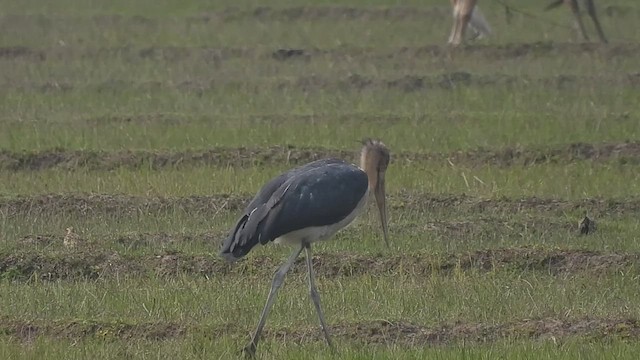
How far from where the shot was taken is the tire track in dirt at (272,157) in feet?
38.2

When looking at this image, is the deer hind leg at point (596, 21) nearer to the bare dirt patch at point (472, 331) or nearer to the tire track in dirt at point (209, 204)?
the tire track in dirt at point (209, 204)

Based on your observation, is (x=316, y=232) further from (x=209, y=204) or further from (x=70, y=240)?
(x=209, y=204)

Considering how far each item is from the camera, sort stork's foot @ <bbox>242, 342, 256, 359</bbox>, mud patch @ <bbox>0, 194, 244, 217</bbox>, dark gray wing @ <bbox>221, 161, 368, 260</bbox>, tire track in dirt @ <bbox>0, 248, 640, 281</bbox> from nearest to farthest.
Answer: stork's foot @ <bbox>242, 342, 256, 359</bbox>
dark gray wing @ <bbox>221, 161, 368, 260</bbox>
tire track in dirt @ <bbox>0, 248, 640, 281</bbox>
mud patch @ <bbox>0, 194, 244, 217</bbox>

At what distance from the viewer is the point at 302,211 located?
678cm

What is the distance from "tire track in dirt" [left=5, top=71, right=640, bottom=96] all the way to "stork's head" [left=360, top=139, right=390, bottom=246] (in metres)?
7.55

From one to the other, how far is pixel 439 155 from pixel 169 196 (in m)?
2.58

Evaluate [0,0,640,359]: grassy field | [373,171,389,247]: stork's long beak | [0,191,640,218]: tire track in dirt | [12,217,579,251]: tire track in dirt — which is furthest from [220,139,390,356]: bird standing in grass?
[0,191,640,218]: tire track in dirt

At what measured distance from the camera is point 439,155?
1191cm

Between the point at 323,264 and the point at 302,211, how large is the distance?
1611 millimetres

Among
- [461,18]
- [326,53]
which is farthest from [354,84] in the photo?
[461,18]

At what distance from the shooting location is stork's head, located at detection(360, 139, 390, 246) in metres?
7.87

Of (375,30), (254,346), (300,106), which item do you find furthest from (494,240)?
(375,30)

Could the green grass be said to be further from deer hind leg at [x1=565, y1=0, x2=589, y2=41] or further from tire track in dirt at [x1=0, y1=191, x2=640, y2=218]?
deer hind leg at [x1=565, y1=0, x2=589, y2=41]

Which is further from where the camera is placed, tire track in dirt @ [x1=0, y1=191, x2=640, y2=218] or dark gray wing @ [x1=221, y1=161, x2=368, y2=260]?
tire track in dirt @ [x1=0, y1=191, x2=640, y2=218]
